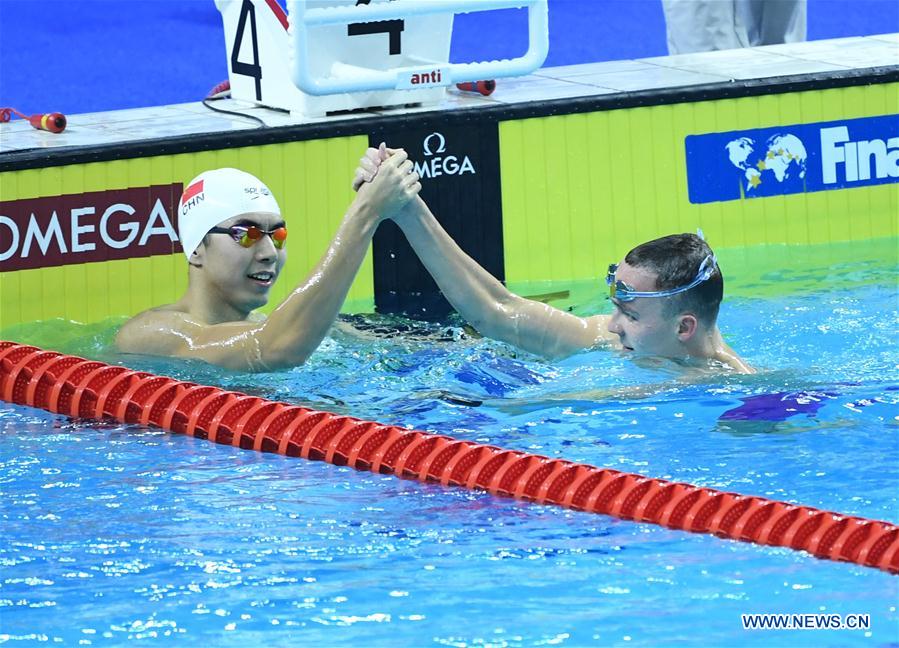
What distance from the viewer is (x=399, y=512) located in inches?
131

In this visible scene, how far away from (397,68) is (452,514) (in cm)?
234

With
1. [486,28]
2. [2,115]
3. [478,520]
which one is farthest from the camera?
[486,28]

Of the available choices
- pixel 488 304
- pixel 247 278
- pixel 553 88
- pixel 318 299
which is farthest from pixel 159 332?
pixel 553 88

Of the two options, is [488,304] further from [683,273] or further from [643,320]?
[683,273]

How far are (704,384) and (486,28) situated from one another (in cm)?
621

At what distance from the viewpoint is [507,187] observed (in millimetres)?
5465

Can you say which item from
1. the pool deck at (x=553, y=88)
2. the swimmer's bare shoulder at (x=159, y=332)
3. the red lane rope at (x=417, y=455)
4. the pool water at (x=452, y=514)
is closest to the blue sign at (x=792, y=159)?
the pool deck at (x=553, y=88)

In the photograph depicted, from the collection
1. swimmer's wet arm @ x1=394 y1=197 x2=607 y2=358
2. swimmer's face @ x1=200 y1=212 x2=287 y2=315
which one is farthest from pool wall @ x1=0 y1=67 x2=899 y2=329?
swimmer's wet arm @ x1=394 y1=197 x2=607 y2=358

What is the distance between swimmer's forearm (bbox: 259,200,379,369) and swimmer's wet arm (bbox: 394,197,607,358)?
0.40 feet

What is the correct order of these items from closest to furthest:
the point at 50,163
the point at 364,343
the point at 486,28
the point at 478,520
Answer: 1. the point at 478,520
2. the point at 364,343
3. the point at 50,163
4. the point at 486,28

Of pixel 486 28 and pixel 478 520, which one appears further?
pixel 486 28

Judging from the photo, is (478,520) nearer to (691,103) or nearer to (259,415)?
(259,415)

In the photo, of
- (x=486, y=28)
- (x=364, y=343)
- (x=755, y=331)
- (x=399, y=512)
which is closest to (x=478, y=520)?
(x=399, y=512)

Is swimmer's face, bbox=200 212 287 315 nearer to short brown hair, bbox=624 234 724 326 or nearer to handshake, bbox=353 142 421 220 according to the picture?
handshake, bbox=353 142 421 220
